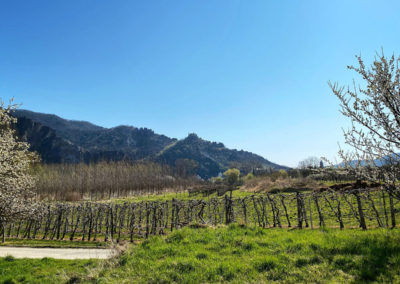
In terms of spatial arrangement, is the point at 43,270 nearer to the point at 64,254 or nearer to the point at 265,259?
the point at 64,254

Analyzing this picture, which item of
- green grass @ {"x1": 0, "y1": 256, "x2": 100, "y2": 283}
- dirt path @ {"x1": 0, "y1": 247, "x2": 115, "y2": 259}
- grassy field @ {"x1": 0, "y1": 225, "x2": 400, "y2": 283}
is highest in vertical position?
grassy field @ {"x1": 0, "y1": 225, "x2": 400, "y2": 283}

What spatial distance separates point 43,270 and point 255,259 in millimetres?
10888

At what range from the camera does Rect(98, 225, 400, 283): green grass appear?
5.42 m

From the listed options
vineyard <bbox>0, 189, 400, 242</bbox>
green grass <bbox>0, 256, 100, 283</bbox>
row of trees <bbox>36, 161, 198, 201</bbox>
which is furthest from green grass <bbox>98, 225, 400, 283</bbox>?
row of trees <bbox>36, 161, 198, 201</bbox>

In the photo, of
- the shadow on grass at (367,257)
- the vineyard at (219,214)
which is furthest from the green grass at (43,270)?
the shadow on grass at (367,257)

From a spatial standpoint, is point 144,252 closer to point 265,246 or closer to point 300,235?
point 265,246

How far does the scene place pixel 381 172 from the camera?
6352 mm

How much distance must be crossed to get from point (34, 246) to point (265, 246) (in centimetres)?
2274

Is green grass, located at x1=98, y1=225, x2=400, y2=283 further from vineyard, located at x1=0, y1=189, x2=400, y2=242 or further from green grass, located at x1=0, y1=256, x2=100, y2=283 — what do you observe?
vineyard, located at x1=0, y1=189, x2=400, y2=242

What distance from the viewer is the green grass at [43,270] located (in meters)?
Result: 8.53

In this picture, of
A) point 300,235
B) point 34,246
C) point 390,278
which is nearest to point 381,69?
point 390,278

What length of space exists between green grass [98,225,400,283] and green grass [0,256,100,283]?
1.89 metres

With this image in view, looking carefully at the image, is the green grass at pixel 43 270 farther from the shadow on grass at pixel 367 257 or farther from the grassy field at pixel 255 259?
the shadow on grass at pixel 367 257

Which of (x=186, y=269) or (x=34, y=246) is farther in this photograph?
(x=34, y=246)
